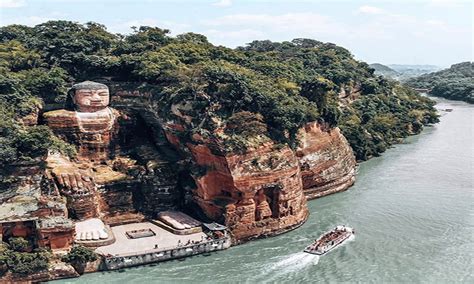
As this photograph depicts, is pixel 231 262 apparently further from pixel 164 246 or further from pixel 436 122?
pixel 436 122

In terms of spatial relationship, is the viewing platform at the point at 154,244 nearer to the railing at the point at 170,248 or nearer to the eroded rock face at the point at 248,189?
the railing at the point at 170,248

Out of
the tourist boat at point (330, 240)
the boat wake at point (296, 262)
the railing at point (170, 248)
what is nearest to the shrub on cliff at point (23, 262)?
the railing at point (170, 248)

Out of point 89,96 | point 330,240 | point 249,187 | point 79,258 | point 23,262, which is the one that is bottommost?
point 330,240

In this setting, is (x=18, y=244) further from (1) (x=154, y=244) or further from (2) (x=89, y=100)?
(2) (x=89, y=100)

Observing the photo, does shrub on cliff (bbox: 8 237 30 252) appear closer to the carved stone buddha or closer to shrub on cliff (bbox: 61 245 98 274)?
shrub on cliff (bbox: 61 245 98 274)

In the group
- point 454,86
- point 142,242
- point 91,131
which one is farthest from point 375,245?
point 454,86

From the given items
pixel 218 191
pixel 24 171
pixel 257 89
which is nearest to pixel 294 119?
pixel 257 89
